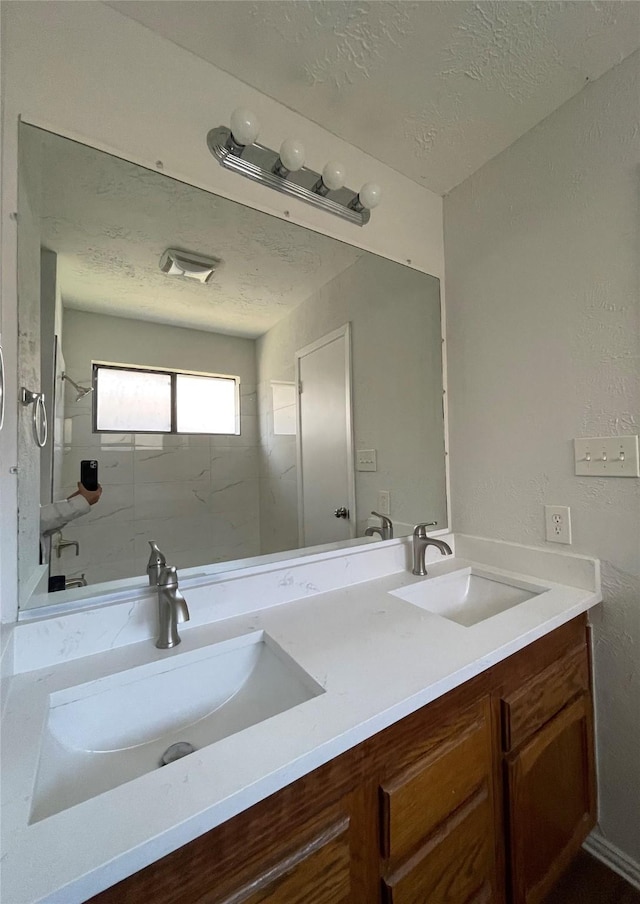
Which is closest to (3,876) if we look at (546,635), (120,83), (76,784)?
(76,784)

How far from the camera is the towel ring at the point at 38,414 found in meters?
0.82

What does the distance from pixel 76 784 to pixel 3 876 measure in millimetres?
274

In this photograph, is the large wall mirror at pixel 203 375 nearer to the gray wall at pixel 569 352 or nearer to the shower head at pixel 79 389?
the shower head at pixel 79 389

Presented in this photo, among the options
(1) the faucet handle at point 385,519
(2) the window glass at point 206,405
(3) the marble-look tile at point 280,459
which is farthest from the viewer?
(1) the faucet handle at point 385,519

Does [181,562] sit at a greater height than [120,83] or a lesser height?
lesser

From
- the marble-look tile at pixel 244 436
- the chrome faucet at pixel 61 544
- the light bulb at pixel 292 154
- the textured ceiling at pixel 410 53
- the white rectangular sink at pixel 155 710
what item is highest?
the textured ceiling at pixel 410 53

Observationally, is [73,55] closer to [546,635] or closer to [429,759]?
[429,759]

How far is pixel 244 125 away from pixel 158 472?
0.98 meters

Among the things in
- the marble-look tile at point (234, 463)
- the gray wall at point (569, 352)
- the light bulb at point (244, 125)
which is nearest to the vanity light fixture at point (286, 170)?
the light bulb at point (244, 125)

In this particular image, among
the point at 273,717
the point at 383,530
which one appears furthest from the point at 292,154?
the point at 273,717

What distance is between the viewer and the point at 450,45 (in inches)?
39.9

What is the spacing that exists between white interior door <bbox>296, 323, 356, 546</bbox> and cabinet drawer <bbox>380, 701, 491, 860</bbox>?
0.69m

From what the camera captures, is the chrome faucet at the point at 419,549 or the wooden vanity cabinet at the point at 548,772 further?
the chrome faucet at the point at 419,549

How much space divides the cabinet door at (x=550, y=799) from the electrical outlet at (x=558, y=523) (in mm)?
459
